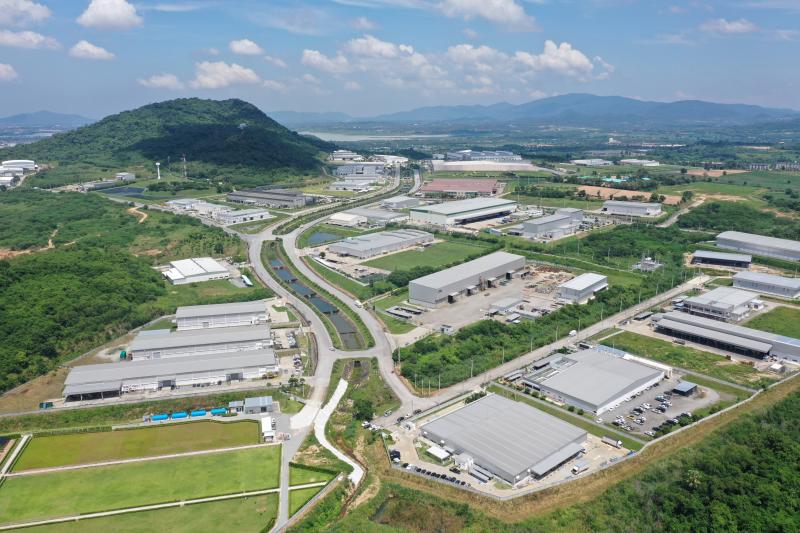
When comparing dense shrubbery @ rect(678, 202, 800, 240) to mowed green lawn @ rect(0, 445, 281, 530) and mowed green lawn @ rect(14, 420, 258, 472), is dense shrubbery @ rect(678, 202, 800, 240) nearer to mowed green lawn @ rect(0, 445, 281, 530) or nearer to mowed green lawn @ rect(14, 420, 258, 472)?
mowed green lawn @ rect(14, 420, 258, 472)

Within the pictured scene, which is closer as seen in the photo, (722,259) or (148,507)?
(148,507)

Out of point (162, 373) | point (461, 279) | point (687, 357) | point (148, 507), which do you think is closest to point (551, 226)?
point (461, 279)

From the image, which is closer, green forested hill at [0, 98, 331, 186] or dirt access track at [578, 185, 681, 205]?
dirt access track at [578, 185, 681, 205]

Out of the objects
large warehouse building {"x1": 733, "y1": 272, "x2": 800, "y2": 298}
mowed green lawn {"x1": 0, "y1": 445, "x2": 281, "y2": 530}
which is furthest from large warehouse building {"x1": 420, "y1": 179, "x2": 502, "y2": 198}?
mowed green lawn {"x1": 0, "y1": 445, "x2": 281, "y2": 530}

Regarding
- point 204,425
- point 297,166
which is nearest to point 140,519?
point 204,425

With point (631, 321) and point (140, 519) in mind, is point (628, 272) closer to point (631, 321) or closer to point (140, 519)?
point (631, 321)

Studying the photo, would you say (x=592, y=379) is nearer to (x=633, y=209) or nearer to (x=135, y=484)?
(x=135, y=484)
